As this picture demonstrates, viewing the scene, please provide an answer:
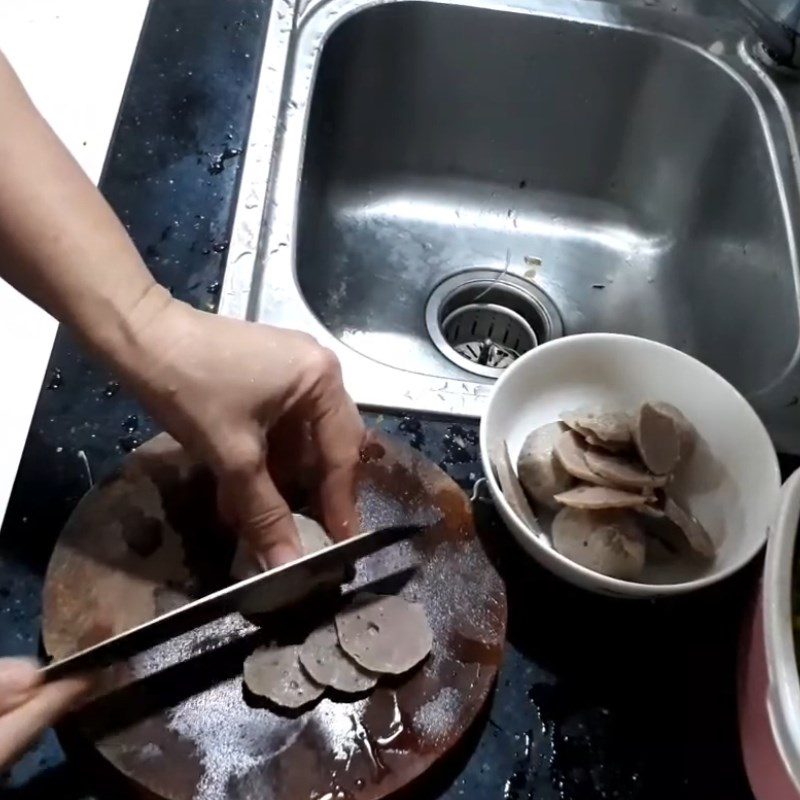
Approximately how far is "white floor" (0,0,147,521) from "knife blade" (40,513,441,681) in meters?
0.25

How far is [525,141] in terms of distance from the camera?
3.47 feet

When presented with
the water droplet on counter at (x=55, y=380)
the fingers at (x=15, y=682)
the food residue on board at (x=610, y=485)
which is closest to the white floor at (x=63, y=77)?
the water droplet on counter at (x=55, y=380)

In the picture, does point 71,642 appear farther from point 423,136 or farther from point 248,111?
point 423,136

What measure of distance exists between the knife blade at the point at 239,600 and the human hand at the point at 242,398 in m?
0.02

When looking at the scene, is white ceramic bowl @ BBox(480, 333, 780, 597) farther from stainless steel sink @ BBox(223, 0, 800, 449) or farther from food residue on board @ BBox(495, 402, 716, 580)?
stainless steel sink @ BBox(223, 0, 800, 449)

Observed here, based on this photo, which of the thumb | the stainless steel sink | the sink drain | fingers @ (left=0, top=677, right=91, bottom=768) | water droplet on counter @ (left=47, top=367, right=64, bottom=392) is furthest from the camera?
the sink drain

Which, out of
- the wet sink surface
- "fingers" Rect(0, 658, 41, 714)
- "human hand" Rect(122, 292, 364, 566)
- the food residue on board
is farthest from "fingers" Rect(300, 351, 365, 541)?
the wet sink surface

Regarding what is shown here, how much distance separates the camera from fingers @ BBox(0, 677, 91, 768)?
0.46 m

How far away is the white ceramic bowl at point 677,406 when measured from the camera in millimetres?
606

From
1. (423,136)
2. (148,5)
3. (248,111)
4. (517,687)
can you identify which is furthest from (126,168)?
(517,687)

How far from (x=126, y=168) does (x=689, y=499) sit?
0.53 metres

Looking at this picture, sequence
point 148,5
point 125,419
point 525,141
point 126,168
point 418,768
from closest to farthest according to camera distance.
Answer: point 418,768
point 125,419
point 126,168
point 148,5
point 525,141

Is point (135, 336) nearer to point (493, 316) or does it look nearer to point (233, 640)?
point (233, 640)

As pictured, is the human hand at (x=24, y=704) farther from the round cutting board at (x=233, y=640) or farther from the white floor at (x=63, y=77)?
the white floor at (x=63, y=77)
